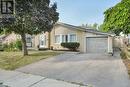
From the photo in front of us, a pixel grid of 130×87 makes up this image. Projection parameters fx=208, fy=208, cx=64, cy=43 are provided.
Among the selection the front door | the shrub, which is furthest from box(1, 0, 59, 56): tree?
the front door

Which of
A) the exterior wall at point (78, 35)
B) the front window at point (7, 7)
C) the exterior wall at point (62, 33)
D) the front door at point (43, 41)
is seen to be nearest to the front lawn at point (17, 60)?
the front window at point (7, 7)

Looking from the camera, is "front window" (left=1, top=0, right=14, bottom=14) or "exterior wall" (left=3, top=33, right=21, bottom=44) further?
"exterior wall" (left=3, top=33, right=21, bottom=44)

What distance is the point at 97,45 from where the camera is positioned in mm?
27625

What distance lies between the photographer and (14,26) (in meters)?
20.1

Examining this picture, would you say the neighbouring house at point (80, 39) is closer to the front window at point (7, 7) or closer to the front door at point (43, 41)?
the front door at point (43, 41)

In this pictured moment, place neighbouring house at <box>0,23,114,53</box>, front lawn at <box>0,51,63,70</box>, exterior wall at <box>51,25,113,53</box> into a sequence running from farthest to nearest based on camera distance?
neighbouring house at <box>0,23,114,53</box>, exterior wall at <box>51,25,113,53</box>, front lawn at <box>0,51,63,70</box>

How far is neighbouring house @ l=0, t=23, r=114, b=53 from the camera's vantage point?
27116mm

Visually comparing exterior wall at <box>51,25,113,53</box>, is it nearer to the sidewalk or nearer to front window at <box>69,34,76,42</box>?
front window at <box>69,34,76,42</box>

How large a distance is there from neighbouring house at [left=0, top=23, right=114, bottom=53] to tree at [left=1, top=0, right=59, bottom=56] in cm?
707

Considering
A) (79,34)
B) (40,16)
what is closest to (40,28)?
(40,16)

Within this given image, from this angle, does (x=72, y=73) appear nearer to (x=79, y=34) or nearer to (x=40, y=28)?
(x=40, y=28)

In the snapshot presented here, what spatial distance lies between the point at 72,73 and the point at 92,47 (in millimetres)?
14845

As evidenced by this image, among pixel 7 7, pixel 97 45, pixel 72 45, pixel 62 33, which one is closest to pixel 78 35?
pixel 72 45

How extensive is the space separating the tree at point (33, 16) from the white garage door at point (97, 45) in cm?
772
